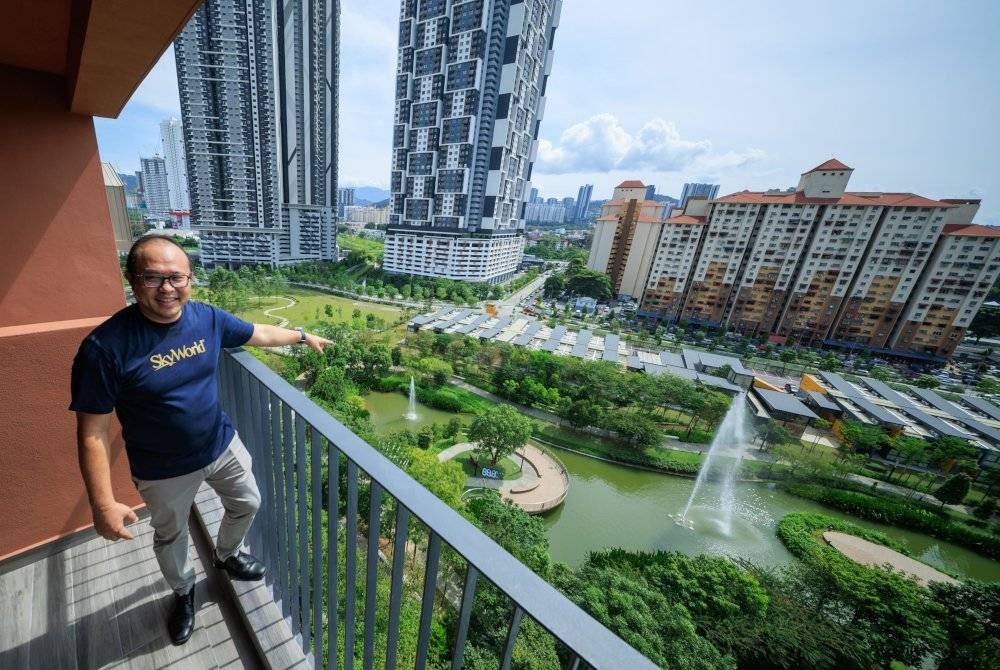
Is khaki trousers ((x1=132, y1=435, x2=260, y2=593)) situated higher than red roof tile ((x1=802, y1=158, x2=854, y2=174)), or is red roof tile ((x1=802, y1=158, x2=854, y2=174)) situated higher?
red roof tile ((x1=802, y1=158, x2=854, y2=174))

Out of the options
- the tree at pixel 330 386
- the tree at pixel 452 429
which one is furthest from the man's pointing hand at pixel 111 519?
the tree at pixel 330 386

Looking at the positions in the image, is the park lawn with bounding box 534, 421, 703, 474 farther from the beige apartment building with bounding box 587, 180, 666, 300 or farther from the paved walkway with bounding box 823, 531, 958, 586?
the beige apartment building with bounding box 587, 180, 666, 300

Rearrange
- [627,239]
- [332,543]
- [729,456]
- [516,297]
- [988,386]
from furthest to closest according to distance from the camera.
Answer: [627,239] → [516,297] → [988,386] → [729,456] → [332,543]

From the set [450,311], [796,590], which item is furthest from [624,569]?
[450,311]

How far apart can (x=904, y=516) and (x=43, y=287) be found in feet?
53.2

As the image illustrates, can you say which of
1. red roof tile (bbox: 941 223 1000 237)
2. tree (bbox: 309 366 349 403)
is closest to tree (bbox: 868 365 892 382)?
red roof tile (bbox: 941 223 1000 237)

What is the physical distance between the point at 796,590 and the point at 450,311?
17.0 metres

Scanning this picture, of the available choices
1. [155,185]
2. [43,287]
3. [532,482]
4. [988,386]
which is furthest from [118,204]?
[155,185]

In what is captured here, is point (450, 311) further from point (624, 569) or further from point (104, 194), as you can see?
point (104, 194)

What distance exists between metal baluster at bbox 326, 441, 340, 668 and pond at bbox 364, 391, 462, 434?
10825 millimetres

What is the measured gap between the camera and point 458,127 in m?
26.9

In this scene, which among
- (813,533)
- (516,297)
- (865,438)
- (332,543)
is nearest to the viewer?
(332,543)

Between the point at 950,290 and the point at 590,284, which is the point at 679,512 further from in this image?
the point at 950,290

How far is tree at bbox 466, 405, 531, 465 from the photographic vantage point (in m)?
9.76
